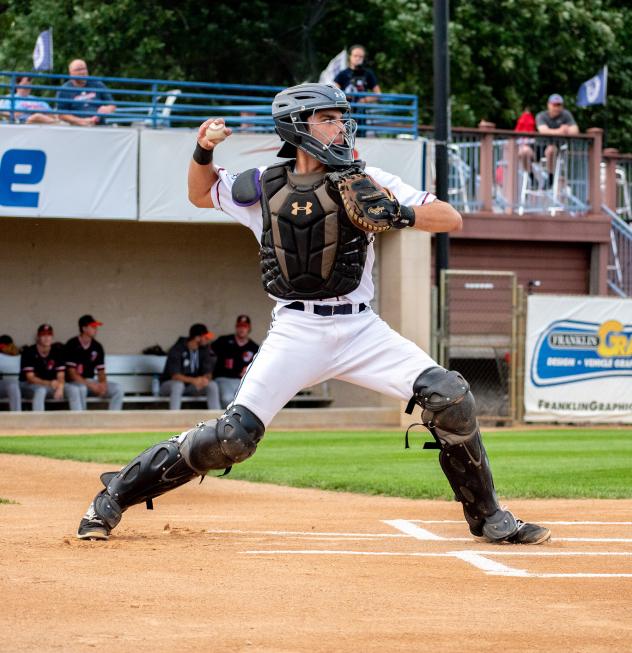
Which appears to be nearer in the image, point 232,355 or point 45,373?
point 45,373

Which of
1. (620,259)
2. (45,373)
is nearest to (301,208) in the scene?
(45,373)

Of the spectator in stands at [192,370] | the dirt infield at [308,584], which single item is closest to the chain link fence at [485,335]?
the spectator in stands at [192,370]

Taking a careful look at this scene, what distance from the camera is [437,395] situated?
6.48 m

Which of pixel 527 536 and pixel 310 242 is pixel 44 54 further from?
pixel 527 536

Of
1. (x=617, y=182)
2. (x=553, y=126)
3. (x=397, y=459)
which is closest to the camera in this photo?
(x=397, y=459)

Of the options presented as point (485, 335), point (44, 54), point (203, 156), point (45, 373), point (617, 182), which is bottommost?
point (45, 373)

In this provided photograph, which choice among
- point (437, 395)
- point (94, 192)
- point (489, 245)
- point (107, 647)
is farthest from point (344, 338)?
point (489, 245)

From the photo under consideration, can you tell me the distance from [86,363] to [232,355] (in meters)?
2.20

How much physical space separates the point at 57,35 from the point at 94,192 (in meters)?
12.6

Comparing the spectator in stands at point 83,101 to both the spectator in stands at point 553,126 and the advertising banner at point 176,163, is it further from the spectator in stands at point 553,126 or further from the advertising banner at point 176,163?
the spectator in stands at point 553,126

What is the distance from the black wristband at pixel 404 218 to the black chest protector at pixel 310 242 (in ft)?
0.84

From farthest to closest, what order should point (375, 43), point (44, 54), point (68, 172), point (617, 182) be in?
point (375, 43) < point (617, 182) < point (44, 54) < point (68, 172)

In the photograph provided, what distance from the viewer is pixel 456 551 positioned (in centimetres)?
658

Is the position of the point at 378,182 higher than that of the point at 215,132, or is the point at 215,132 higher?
the point at 215,132
